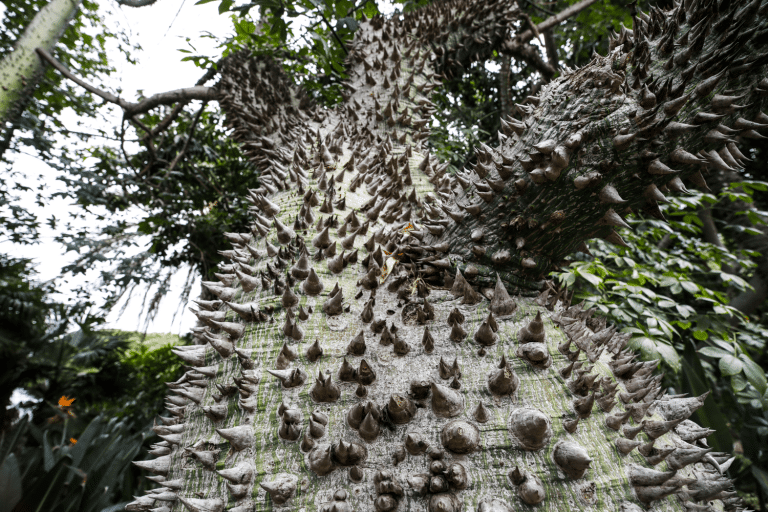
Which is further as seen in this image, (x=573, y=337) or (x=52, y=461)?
(x=52, y=461)

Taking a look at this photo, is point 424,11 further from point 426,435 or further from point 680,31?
point 426,435

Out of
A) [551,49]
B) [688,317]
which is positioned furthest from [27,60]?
[688,317]

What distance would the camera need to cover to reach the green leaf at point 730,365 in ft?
5.40

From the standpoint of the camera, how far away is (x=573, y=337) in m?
1.04

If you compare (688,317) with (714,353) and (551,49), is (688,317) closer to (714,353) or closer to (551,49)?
(714,353)

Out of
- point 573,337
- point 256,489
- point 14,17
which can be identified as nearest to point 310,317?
point 256,489

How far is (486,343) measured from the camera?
101cm

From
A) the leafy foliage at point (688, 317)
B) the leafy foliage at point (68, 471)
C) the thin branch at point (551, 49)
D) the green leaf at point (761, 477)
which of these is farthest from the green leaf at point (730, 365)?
the leafy foliage at point (68, 471)

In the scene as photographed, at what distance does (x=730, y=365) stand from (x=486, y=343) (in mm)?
1543

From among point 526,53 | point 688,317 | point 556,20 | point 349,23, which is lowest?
point 688,317

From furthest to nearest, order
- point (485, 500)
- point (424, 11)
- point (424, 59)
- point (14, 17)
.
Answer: point (14, 17)
point (424, 11)
point (424, 59)
point (485, 500)

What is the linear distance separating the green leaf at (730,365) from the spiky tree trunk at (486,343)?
91 cm

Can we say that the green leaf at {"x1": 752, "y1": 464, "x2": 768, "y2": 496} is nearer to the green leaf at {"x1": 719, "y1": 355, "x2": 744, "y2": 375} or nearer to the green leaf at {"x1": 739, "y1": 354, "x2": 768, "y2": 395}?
the green leaf at {"x1": 739, "y1": 354, "x2": 768, "y2": 395}

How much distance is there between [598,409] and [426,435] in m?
0.45
